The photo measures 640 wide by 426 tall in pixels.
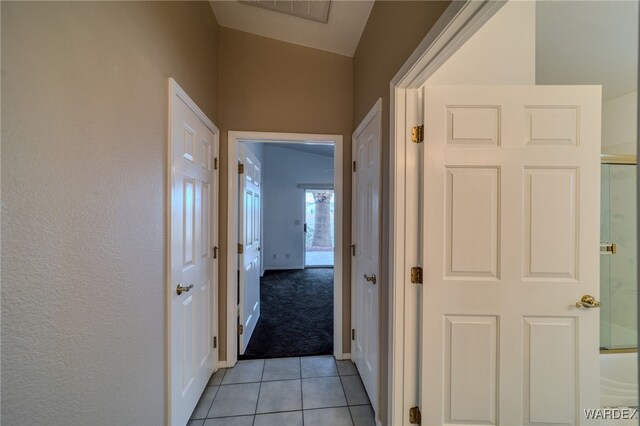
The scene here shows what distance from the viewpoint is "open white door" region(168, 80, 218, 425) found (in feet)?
4.25

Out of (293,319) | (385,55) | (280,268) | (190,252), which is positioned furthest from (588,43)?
(280,268)

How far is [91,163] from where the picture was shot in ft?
2.54

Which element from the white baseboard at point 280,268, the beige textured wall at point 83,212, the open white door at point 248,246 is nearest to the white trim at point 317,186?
the white baseboard at point 280,268

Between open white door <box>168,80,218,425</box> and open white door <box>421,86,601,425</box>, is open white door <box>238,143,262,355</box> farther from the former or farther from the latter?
open white door <box>421,86,601,425</box>

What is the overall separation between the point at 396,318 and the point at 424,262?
0.33m

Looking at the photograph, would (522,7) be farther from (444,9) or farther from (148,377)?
(148,377)

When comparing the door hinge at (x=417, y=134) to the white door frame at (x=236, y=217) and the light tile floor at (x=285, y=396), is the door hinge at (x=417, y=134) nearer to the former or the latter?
the white door frame at (x=236, y=217)

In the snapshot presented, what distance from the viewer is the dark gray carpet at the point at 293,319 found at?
2359 millimetres

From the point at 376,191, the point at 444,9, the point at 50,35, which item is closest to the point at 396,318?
the point at 376,191

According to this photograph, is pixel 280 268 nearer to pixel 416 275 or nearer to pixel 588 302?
pixel 416 275

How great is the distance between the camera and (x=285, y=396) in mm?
1745

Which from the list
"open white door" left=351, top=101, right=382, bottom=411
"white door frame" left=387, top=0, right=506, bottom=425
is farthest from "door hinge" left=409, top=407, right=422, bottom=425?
"open white door" left=351, top=101, right=382, bottom=411

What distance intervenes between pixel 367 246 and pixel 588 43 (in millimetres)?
2025

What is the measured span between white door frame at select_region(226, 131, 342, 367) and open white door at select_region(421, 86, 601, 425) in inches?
40.3
